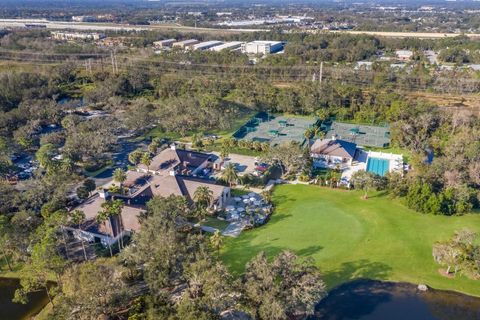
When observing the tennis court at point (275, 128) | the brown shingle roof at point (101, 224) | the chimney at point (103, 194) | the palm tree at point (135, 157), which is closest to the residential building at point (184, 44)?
the tennis court at point (275, 128)

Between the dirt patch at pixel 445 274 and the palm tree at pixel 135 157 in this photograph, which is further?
the palm tree at pixel 135 157

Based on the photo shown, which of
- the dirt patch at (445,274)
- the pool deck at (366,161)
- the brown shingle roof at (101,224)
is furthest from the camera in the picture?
the pool deck at (366,161)

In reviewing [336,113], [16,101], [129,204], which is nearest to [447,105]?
[336,113]

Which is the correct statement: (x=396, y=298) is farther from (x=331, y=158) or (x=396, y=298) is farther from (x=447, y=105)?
(x=447, y=105)

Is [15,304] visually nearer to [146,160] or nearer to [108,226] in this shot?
[108,226]

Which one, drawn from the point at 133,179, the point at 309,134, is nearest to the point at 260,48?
the point at 309,134

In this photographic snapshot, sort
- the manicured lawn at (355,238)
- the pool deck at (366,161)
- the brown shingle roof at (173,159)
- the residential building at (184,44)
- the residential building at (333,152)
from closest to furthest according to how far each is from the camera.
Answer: the manicured lawn at (355,238)
the brown shingle roof at (173,159)
the pool deck at (366,161)
the residential building at (333,152)
the residential building at (184,44)

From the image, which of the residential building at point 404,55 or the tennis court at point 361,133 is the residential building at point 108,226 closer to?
the tennis court at point 361,133
